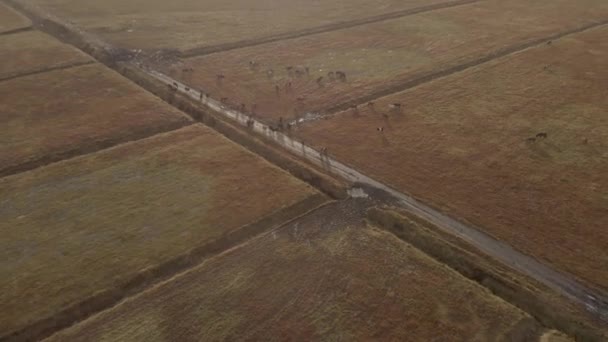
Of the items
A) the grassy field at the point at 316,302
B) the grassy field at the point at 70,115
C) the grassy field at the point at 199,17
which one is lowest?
the grassy field at the point at 316,302

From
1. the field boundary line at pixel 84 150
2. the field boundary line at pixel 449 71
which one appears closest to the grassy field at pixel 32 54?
the field boundary line at pixel 84 150

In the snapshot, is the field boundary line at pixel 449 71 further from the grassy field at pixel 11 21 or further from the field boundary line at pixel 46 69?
the grassy field at pixel 11 21

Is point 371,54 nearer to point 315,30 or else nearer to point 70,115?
point 315,30

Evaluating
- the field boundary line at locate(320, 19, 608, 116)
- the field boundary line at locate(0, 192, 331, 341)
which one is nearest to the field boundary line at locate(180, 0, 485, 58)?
the field boundary line at locate(320, 19, 608, 116)

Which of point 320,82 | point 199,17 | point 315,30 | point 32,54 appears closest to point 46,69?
point 32,54

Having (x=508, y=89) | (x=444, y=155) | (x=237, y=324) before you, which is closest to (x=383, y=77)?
(x=508, y=89)
